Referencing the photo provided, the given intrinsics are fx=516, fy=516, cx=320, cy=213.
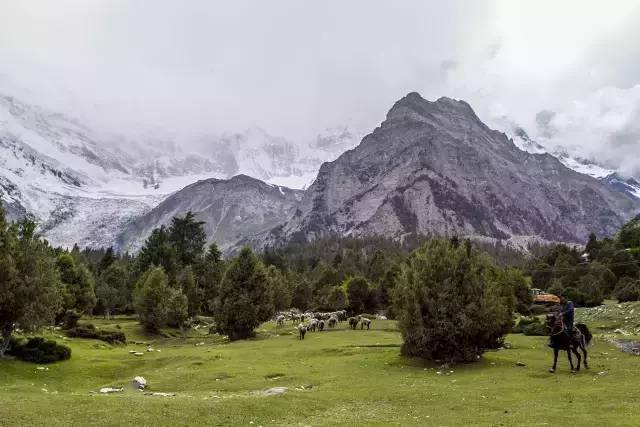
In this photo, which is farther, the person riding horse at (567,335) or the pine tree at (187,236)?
the pine tree at (187,236)

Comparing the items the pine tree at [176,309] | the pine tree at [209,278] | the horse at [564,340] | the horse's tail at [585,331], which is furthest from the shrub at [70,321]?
the horse's tail at [585,331]

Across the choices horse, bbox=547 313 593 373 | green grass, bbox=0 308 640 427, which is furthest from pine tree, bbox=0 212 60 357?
horse, bbox=547 313 593 373

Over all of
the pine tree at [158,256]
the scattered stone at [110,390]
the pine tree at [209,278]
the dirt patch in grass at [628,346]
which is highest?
the pine tree at [158,256]

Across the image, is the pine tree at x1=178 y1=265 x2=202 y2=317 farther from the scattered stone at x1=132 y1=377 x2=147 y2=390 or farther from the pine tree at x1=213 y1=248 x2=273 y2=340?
the scattered stone at x1=132 y1=377 x2=147 y2=390

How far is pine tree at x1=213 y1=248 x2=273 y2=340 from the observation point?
210 ft

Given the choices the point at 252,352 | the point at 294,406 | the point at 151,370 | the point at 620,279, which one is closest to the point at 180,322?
the point at 252,352

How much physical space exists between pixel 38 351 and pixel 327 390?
79.4ft

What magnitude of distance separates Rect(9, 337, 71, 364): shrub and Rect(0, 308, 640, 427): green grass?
1203 millimetres

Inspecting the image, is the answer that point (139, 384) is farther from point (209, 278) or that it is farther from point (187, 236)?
point (187, 236)

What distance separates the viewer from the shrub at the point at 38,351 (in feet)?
126

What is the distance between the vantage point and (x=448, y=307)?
36812 mm

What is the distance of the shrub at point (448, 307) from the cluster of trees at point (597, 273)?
5614 cm

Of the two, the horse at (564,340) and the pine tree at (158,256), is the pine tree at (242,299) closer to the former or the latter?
the horse at (564,340)

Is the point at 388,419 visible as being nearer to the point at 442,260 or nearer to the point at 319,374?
the point at 319,374
